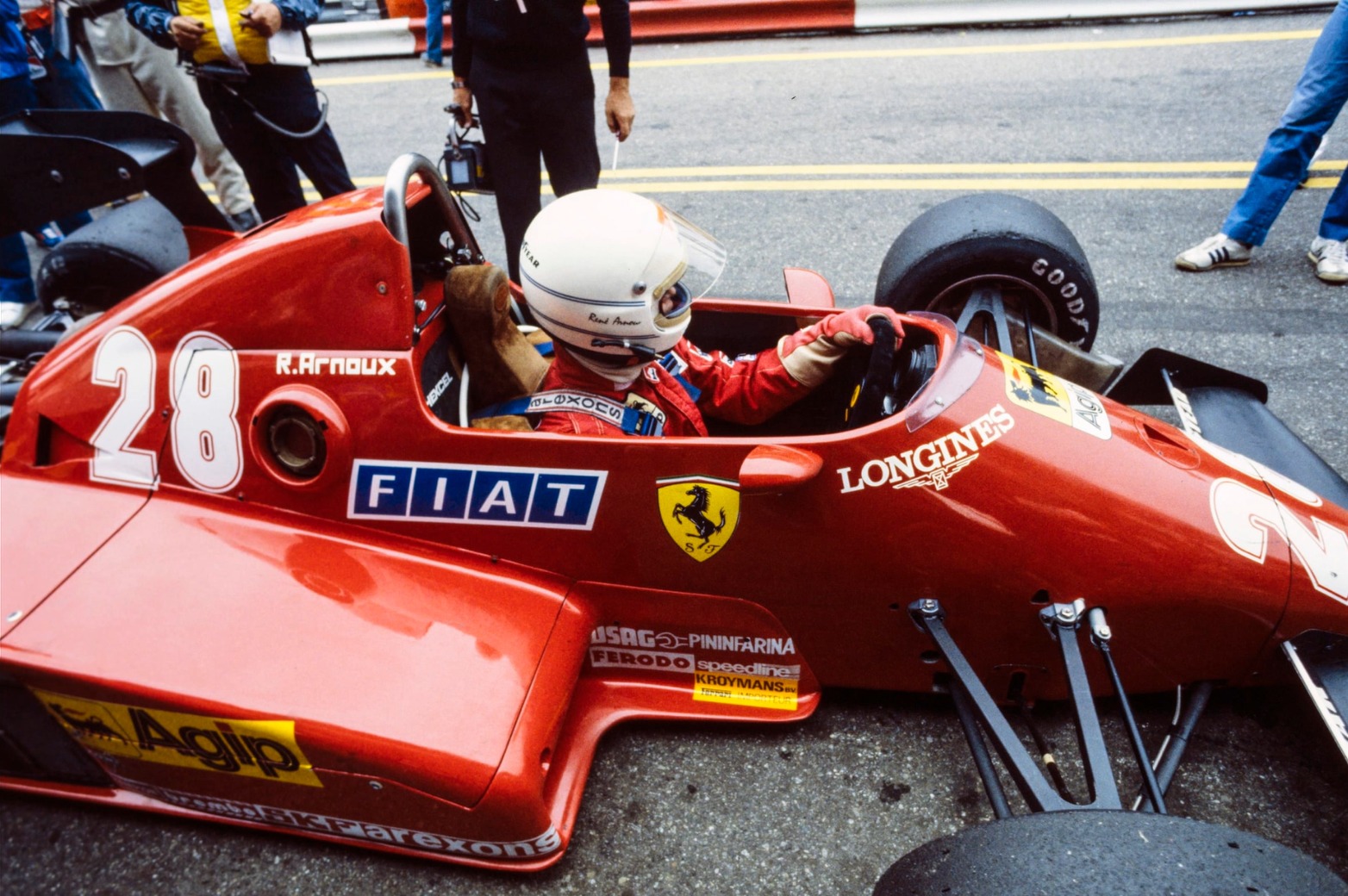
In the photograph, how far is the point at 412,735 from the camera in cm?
182

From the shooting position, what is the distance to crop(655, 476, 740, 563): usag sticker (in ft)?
6.40

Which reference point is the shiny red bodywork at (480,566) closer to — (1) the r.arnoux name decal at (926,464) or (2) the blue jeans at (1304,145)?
(1) the r.arnoux name decal at (926,464)

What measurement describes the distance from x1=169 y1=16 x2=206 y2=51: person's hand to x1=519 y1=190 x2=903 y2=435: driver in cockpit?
2336 mm

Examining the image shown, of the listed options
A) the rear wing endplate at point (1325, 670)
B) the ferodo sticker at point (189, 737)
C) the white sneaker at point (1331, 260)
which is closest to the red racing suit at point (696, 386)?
the ferodo sticker at point (189, 737)

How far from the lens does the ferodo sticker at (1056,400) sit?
2.00m

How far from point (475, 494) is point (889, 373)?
996 millimetres

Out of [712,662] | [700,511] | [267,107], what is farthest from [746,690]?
[267,107]

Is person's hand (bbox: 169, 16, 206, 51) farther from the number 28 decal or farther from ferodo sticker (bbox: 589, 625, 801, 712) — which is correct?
ferodo sticker (bbox: 589, 625, 801, 712)

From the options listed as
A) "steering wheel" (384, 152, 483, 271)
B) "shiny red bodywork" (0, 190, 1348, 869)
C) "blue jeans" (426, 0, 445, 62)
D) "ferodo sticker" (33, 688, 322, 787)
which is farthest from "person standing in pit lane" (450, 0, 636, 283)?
"blue jeans" (426, 0, 445, 62)

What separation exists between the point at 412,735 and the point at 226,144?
3106mm

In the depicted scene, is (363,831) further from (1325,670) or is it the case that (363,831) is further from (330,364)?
(1325,670)

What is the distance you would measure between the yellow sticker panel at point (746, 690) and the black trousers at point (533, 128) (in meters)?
2.09

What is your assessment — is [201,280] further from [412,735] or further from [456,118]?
[456,118]

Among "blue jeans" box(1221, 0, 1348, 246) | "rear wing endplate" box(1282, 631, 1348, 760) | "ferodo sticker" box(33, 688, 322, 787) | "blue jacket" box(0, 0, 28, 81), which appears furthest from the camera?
"blue jacket" box(0, 0, 28, 81)
